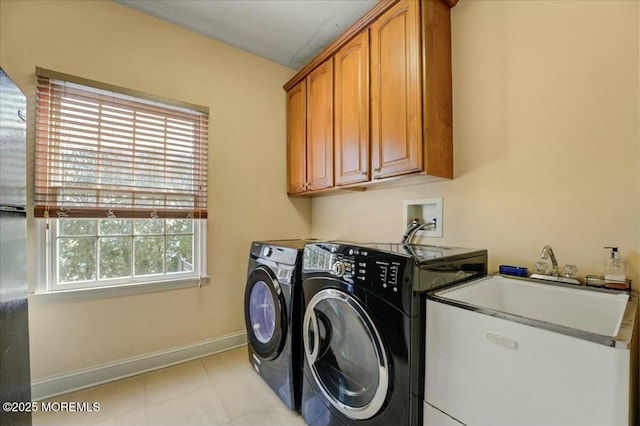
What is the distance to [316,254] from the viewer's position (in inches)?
56.4

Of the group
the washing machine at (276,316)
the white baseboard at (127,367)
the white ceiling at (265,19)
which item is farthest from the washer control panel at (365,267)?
the white ceiling at (265,19)

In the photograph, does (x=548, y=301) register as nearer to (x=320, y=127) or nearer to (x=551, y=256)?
(x=551, y=256)

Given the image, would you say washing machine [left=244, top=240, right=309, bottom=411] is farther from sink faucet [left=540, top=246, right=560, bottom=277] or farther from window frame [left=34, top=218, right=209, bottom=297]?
sink faucet [left=540, top=246, right=560, bottom=277]

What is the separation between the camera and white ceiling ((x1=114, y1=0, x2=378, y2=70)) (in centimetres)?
186

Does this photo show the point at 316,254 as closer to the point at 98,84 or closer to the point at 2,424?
the point at 2,424

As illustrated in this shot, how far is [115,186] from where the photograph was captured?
1868mm

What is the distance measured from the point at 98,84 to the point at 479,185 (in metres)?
2.51

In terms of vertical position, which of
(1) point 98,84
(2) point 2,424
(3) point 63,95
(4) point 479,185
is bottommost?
(2) point 2,424

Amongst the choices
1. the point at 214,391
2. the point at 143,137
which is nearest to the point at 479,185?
the point at 214,391

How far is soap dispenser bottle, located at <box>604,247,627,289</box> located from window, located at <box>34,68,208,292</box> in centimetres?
238

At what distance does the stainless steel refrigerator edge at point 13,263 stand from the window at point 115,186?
62 centimetres

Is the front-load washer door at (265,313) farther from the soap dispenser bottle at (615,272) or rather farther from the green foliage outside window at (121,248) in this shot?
the soap dispenser bottle at (615,272)

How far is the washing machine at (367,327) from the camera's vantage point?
3.37 ft

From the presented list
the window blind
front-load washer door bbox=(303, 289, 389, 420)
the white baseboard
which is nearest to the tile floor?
the white baseboard
